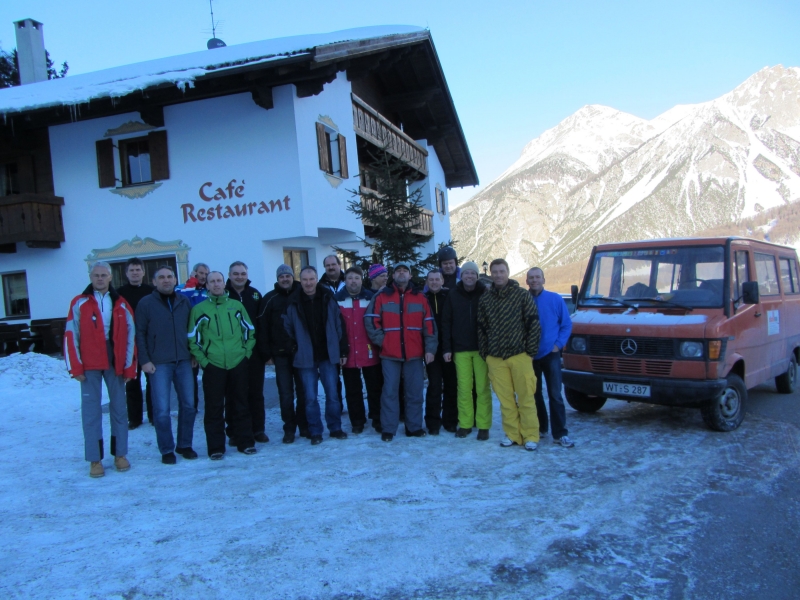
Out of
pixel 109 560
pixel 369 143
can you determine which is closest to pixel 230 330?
pixel 109 560

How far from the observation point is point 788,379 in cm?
785

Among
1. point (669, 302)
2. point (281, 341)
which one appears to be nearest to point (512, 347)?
point (669, 302)

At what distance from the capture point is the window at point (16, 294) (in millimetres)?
15344

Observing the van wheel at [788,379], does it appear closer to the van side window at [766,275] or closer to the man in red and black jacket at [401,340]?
the van side window at [766,275]

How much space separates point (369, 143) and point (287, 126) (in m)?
5.33

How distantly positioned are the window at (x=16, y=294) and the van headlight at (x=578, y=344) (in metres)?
14.2

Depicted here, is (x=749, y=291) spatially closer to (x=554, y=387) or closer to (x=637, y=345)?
(x=637, y=345)

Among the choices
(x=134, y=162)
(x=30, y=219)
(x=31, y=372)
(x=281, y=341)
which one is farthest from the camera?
(x=134, y=162)

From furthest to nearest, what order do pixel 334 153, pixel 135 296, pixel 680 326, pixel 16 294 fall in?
→ pixel 16 294
pixel 334 153
pixel 135 296
pixel 680 326

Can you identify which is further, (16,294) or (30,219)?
(16,294)

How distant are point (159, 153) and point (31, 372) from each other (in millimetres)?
5612

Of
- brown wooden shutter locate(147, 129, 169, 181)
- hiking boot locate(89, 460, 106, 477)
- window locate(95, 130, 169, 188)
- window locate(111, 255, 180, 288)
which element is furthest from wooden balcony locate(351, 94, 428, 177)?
hiking boot locate(89, 460, 106, 477)

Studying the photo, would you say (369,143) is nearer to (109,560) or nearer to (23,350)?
(23,350)

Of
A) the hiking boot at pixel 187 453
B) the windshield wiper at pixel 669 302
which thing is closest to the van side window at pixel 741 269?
the windshield wiper at pixel 669 302
